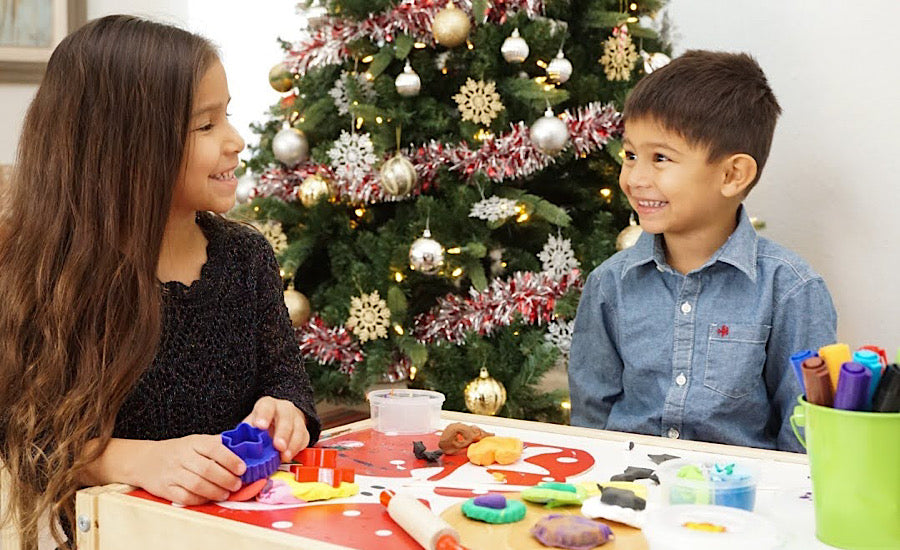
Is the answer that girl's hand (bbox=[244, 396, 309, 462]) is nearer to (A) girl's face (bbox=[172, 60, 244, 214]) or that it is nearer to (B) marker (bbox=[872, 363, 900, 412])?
(A) girl's face (bbox=[172, 60, 244, 214])

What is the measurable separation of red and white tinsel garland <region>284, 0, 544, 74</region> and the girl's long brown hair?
112 centimetres

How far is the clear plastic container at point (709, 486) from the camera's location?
2.85ft

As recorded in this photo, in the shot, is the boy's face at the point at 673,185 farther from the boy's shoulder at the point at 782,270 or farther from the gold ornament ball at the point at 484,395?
the gold ornament ball at the point at 484,395

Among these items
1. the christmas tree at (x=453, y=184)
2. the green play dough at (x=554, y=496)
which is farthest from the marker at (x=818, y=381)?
the christmas tree at (x=453, y=184)

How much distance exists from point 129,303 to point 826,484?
0.73 meters

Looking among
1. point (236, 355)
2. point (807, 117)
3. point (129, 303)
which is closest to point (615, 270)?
point (236, 355)

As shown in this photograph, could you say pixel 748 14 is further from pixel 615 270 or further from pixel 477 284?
pixel 615 270

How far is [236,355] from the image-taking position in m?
1.25

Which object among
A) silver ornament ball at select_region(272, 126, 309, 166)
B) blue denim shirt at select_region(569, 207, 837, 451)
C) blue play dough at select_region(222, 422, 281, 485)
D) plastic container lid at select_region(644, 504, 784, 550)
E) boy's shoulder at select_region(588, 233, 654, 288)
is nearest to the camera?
plastic container lid at select_region(644, 504, 784, 550)

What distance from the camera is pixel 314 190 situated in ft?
7.77

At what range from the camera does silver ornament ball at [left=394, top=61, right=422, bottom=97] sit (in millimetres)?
2283

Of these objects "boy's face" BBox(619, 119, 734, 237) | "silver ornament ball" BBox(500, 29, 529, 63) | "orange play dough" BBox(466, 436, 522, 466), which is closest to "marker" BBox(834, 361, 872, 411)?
"orange play dough" BBox(466, 436, 522, 466)

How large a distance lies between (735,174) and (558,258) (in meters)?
0.80

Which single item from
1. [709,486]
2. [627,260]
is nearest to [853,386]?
[709,486]
